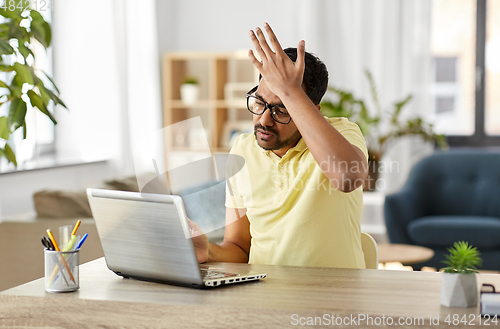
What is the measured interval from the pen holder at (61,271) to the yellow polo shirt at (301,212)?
0.40 metres

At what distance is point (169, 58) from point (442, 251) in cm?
272

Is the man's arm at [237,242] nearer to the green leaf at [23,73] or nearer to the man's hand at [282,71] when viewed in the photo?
the man's hand at [282,71]

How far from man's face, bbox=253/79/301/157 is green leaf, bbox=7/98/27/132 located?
0.64 meters

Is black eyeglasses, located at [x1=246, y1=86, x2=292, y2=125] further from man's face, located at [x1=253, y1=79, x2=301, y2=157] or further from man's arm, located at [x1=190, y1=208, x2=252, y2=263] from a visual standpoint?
man's arm, located at [x1=190, y1=208, x2=252, y2=263]

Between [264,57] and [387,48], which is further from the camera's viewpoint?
[387,48]

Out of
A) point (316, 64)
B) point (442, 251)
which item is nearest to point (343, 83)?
point (442, 251)

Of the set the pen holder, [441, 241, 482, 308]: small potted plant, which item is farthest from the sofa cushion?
the pen holder

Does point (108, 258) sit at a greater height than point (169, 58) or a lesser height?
lesser

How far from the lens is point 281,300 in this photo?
1037 millimetres

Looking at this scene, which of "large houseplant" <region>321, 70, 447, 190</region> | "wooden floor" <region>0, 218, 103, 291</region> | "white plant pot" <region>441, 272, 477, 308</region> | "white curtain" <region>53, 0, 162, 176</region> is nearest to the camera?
"white plant pot" <region>441, 272, 477, 308</region>

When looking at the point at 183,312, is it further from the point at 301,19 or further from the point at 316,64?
the point at 301,19

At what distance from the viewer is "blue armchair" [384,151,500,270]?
3684mm

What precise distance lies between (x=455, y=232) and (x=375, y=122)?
1014 mm

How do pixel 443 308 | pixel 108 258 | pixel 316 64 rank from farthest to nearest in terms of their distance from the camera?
pixel 316 64 < pixel 108 258 < pixel 443 308
